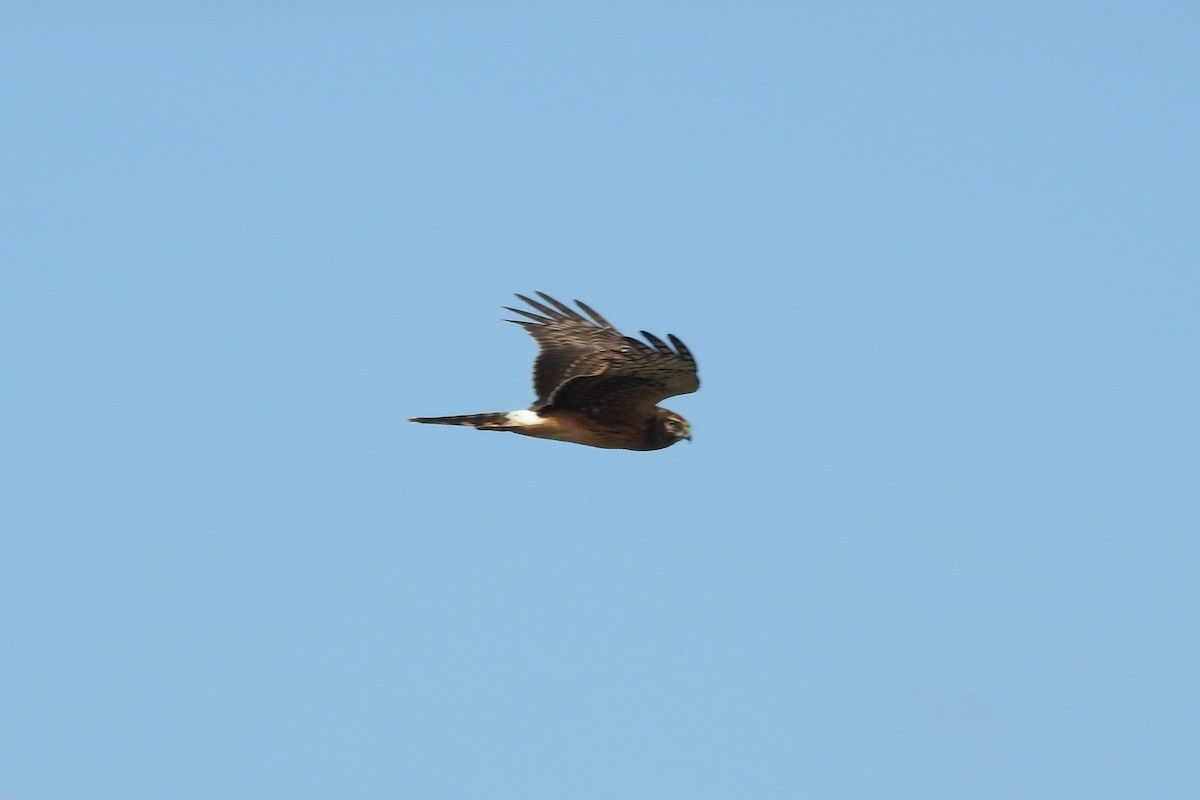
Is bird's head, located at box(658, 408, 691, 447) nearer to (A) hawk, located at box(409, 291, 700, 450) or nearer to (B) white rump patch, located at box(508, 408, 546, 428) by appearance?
(A) hawk, located at box(409, 291, 700, 450)

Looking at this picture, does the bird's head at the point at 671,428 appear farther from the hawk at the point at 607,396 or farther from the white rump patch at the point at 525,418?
the white rump patch at the point at 525,418

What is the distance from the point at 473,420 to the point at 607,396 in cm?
186

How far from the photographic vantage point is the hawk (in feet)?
64.8

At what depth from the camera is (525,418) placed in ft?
69.5

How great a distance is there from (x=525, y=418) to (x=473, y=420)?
0.73 meters

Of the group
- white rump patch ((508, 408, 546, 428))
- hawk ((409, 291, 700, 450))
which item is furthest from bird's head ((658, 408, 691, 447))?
white rump patch ((508, 408, 546, 428))

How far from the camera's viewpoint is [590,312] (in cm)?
2306

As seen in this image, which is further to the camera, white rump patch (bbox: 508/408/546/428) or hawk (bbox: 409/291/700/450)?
white rump patch (bbox: 508/408/546/428)

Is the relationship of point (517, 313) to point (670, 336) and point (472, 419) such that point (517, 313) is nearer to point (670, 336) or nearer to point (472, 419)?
point (472, 419)

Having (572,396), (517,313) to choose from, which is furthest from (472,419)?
(517,313)

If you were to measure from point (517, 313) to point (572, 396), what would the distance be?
394cm

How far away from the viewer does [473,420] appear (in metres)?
21.5

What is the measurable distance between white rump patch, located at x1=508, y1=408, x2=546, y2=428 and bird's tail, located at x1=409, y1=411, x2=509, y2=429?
0.10m

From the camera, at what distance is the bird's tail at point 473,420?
843 inches
